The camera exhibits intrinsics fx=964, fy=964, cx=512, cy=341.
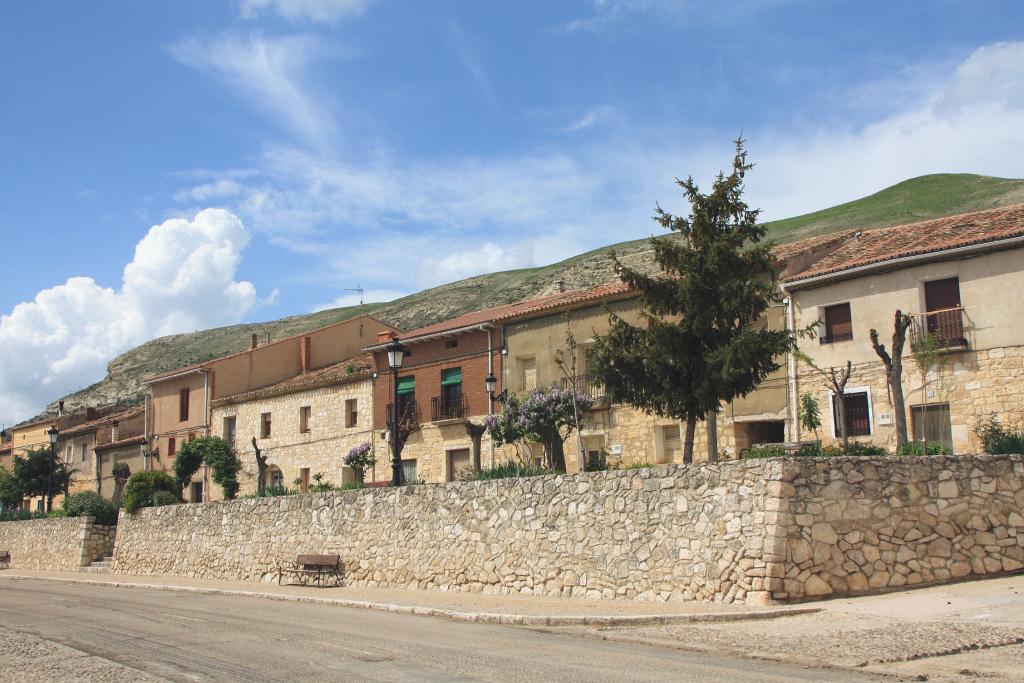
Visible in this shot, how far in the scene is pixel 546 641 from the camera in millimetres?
11883

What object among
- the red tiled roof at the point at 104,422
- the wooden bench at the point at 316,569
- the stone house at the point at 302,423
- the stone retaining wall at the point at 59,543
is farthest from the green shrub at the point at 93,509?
the red tiled roof at the point at 104,422

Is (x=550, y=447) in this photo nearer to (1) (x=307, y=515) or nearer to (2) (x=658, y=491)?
(1) (x=307, y=515)

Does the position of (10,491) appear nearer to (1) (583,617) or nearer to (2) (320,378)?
(2) (320,378)

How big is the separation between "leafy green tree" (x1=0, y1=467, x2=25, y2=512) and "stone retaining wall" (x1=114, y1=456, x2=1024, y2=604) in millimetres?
35343

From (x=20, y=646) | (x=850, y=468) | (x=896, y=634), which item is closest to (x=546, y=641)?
(x=896, y=634)

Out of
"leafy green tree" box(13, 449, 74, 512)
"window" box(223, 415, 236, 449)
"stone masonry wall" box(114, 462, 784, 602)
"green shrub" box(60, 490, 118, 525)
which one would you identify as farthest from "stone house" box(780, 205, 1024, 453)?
"leafy green tree" box(13, 449, 74, 512)

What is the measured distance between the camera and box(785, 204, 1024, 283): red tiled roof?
23.3 metres

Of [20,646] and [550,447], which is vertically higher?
[550,447]

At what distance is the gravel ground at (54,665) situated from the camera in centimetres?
916

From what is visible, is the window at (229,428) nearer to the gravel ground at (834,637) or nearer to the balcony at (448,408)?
the balcony at (448,408)

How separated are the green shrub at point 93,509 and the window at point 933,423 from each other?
28.3m

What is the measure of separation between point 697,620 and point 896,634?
2938 mm

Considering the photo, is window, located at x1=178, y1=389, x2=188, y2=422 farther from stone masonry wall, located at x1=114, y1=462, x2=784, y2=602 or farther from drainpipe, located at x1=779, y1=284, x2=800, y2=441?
drainpipe, located at x1=779, y1=284, x2=800, y2=441

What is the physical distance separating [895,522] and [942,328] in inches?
416
